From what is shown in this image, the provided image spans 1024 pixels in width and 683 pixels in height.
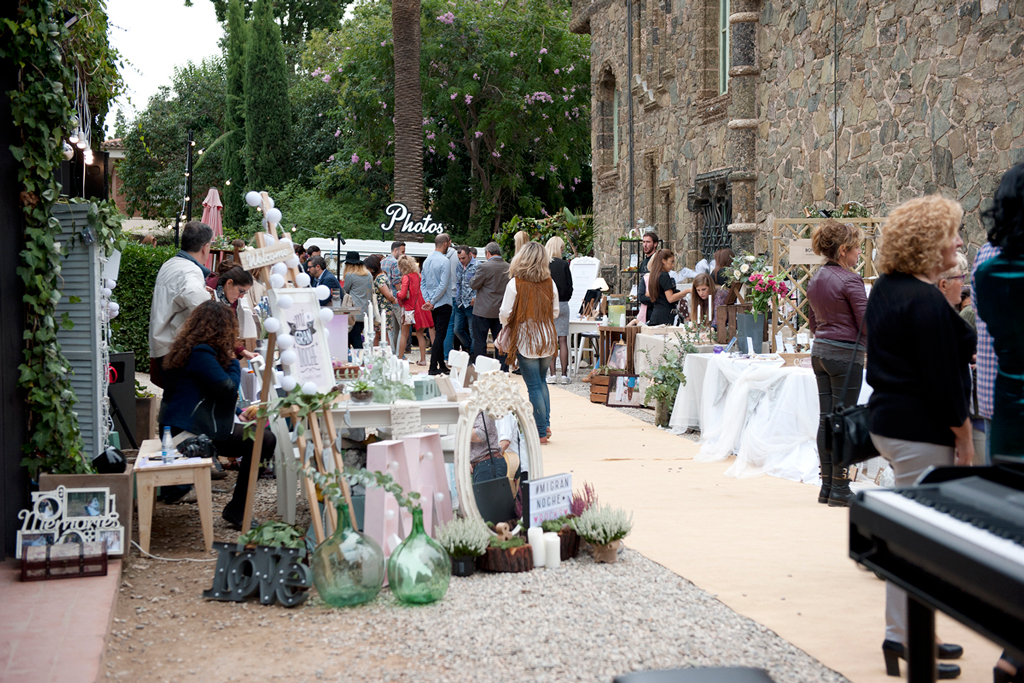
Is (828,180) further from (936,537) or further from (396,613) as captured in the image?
(936,537)

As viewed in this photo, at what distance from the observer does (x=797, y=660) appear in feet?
11.6

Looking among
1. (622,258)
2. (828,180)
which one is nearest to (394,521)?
(828,180)

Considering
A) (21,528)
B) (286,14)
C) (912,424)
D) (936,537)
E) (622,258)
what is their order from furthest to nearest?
(286,14)
(622,258)
(21,528)
(912,424)
(936,537)

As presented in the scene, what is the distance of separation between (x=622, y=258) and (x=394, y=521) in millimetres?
14694

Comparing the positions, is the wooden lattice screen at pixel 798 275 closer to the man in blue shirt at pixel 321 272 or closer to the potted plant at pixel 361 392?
the potted plant at pixel 361 392

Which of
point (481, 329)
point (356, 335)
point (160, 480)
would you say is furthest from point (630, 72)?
point (160, 480)

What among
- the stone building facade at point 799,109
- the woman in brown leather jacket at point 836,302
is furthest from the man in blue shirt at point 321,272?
the woman in brown leather jacket at point 836,302

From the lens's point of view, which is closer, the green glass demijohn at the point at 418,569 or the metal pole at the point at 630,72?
the green glass demijohn at the point at 418,569

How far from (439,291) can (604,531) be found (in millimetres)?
8140

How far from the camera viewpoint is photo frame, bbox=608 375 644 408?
10.7m

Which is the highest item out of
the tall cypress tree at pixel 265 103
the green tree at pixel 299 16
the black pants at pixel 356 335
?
the green tree at pixel 299 16

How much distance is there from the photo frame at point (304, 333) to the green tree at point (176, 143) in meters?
32.1

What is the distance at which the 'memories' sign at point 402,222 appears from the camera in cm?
1966

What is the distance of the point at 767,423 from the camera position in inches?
278
